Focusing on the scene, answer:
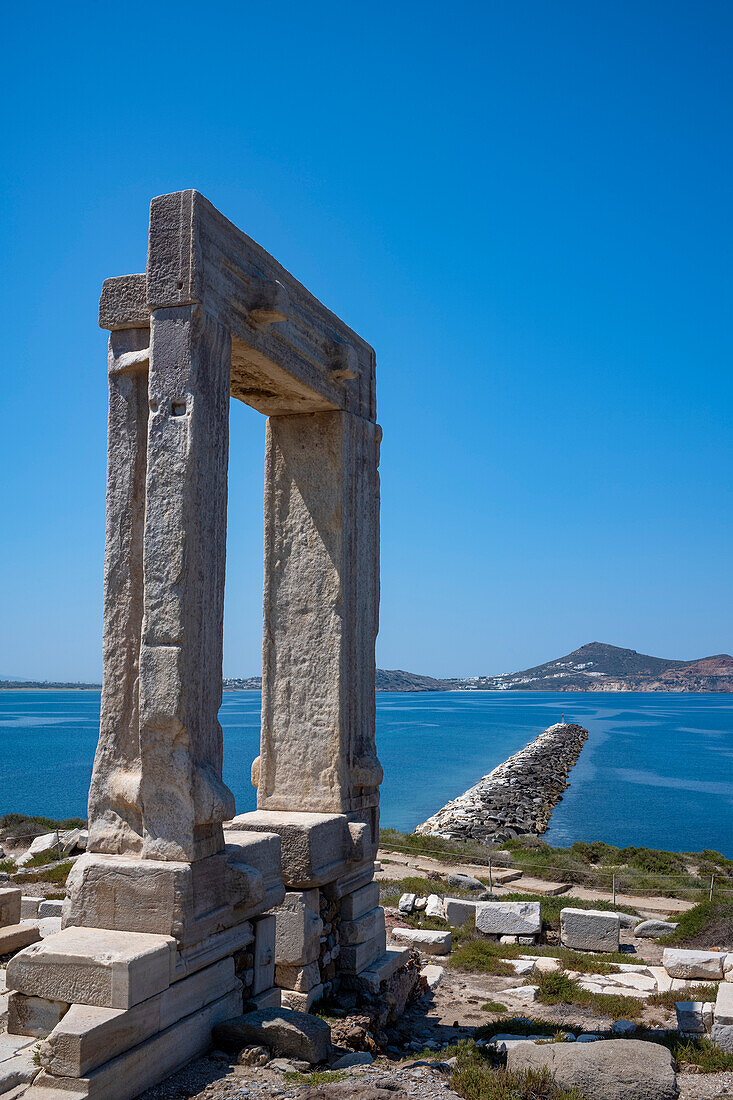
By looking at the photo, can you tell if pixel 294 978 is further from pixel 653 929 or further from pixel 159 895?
pixel 653 929

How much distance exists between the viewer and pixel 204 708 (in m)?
5.13

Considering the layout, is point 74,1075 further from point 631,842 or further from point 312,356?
point 631,842

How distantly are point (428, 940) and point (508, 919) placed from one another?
1.36 m

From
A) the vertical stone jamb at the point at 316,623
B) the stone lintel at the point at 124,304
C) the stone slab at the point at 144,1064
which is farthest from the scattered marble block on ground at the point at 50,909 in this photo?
the stone lintel at the point at 124,304

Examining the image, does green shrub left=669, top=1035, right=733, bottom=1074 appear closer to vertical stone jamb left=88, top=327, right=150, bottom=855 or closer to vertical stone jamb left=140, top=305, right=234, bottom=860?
vertical stone jamb left=140, top=305, right=234, bottom=860

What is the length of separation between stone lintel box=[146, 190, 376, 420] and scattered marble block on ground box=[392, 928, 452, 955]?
5.74 metres

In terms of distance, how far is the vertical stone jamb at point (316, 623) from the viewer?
708cm

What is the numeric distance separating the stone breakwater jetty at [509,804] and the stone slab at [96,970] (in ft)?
64.1

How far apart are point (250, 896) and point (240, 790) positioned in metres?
33.6

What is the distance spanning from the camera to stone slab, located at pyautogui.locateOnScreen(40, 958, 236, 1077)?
12.7 ft

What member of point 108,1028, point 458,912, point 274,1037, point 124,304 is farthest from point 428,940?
point 124,304

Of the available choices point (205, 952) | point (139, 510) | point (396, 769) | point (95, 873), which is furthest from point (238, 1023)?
point (396, 769)

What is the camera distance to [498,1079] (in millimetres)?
4707

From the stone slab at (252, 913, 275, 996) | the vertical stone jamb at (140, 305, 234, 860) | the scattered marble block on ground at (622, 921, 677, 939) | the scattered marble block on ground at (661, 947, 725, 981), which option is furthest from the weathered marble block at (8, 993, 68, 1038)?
the scattered marble block on ground at (622, 921, 677, 939)
